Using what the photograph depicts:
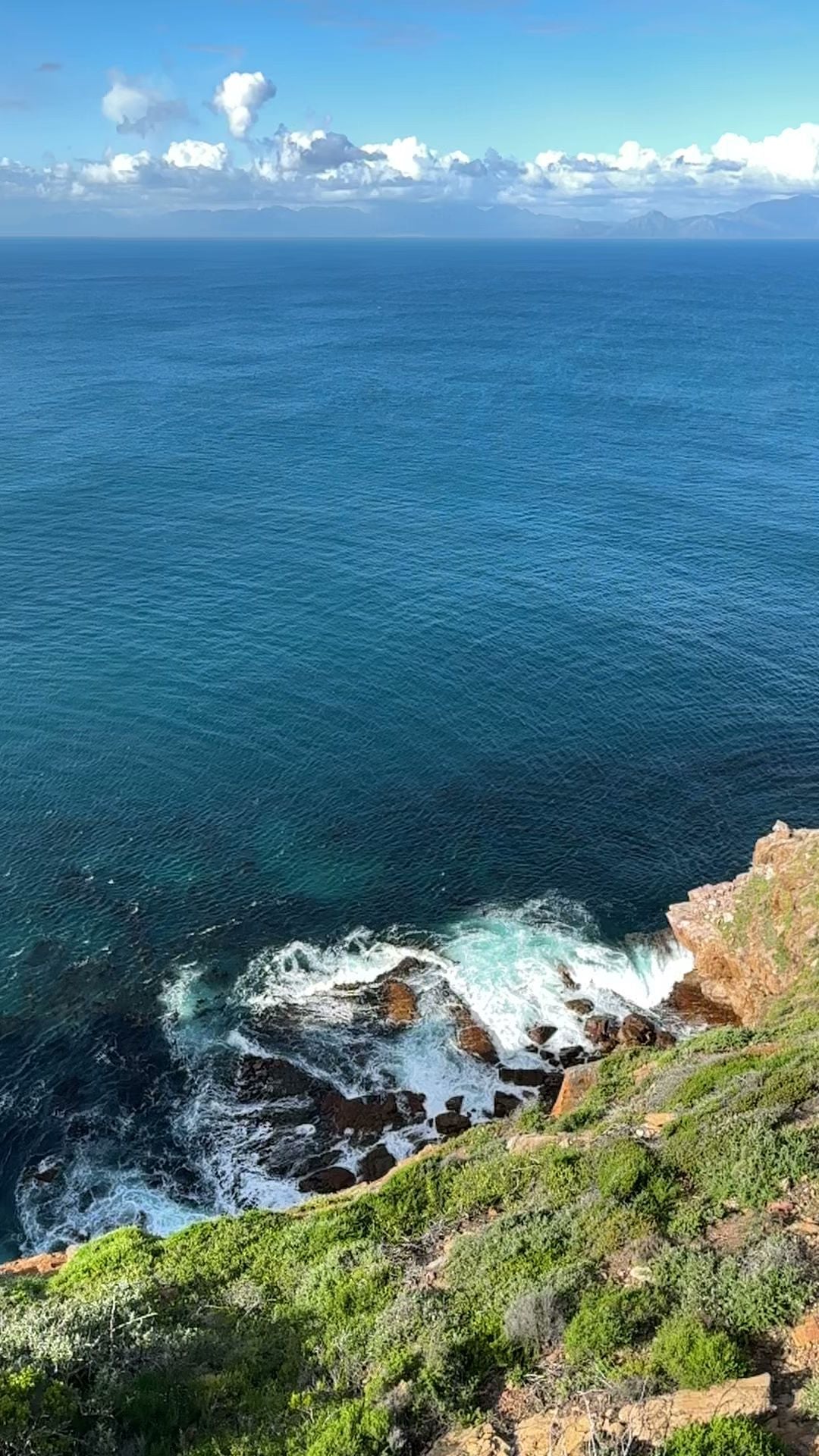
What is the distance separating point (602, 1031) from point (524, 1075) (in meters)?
4.70

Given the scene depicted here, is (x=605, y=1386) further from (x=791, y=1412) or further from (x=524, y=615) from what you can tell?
(x=524, y=615)

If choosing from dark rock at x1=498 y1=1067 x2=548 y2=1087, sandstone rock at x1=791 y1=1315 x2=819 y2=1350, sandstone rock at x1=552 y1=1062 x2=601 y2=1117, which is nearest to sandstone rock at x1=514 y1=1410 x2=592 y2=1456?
sandstone rock at x1=791 y1=1315 x2=819 y2=1350

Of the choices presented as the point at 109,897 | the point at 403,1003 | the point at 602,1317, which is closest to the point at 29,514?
the point at 109,897

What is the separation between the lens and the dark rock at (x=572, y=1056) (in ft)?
144

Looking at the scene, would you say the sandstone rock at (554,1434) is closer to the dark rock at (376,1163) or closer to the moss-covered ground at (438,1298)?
the moss-covered ground at (438,1298)

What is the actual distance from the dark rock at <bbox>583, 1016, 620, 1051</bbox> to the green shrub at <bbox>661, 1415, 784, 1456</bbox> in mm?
30582

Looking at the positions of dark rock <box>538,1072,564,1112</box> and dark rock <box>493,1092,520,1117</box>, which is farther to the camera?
dark rock <box>493,1092,520,1117</box>

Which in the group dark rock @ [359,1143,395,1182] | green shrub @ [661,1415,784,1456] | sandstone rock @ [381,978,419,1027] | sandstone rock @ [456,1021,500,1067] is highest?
green shrub @ [661,1415,784,1456]

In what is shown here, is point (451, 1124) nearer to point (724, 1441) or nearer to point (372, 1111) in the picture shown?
point (372, 1111)

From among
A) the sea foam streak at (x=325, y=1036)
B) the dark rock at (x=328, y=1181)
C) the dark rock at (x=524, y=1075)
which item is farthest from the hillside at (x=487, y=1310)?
the dark rock at (x=524, y=1075)

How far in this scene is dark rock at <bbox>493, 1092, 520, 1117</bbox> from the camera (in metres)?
41.2

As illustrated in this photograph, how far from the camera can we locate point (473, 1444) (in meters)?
15.8

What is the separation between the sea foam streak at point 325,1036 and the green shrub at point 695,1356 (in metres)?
23.9

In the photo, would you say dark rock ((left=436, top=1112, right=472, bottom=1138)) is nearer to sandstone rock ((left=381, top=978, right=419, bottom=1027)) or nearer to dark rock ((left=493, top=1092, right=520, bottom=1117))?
dark rock ((left=493, top=1092, right=520, bottom=1117))
